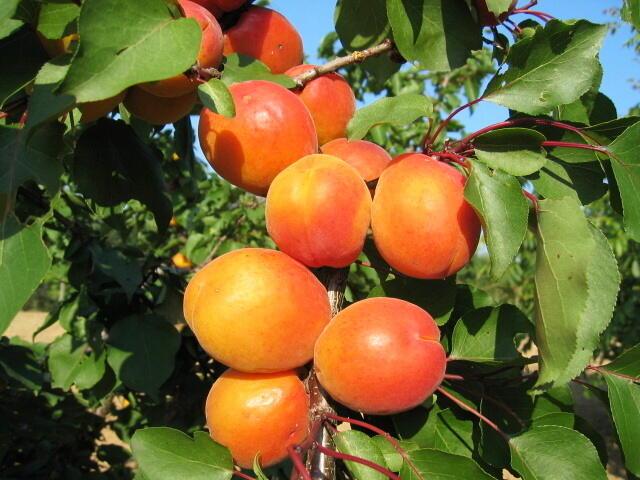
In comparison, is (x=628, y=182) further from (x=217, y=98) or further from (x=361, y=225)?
(x=217, y=98)

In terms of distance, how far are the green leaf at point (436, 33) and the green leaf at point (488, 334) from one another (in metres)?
0.40

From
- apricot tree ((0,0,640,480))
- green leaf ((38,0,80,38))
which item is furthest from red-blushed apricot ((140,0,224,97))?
green leaf ((38,0,80,38))

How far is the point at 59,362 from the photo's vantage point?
5.22 ft

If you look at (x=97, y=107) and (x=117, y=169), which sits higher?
(x=97, y=107)

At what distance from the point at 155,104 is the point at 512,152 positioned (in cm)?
54

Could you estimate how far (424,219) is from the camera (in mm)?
668

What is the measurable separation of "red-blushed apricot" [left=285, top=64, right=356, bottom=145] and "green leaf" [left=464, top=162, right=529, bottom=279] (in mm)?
303

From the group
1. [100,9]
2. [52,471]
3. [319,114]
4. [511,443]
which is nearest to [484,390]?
[511,443]

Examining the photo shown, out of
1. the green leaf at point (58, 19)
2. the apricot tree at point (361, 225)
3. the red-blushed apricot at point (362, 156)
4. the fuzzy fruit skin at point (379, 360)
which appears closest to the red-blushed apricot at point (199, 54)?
the apricot tree at point (361, 225)

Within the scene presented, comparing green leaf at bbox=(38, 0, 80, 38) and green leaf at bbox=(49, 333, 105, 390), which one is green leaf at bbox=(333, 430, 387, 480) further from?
green leaf at bbox=(49, 333, 105, 390)

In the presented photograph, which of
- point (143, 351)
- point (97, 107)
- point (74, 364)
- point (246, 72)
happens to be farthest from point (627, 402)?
point (74, 364)

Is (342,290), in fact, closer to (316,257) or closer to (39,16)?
(316,257)

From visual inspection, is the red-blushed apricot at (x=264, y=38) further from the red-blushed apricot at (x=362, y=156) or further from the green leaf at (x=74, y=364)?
the green leaf at (x=74, y=364)

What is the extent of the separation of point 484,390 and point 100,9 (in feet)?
2.44
